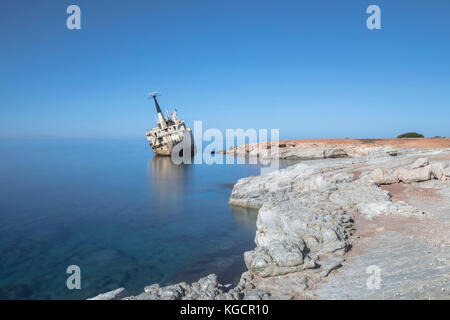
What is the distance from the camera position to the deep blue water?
12.5 metres

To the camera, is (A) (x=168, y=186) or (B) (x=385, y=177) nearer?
(B) (x=385, y=177)

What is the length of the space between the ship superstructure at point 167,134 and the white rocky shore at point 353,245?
52.8 meters

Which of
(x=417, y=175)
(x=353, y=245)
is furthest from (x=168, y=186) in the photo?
(x=353, y=245)

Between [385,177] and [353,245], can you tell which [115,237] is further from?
[385,177]

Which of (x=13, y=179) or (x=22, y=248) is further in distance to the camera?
(x=13, y=179)

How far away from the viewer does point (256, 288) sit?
25.3 feet

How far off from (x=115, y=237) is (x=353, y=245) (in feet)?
46.1

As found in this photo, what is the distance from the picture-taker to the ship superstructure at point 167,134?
65375 mm

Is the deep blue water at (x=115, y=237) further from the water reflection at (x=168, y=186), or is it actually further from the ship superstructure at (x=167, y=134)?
the ship superstructure at (x=167, y=134)

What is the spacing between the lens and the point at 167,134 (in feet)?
216
